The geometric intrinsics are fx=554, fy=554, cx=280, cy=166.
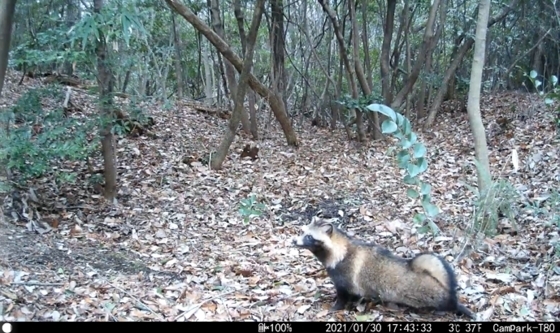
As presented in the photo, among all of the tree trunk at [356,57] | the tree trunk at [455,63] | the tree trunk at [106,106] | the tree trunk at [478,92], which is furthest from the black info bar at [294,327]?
the tree trunk at [455,63]

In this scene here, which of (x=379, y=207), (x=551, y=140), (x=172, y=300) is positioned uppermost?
(x=551, y=140)

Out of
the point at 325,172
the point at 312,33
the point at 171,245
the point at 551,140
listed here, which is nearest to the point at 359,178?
the point at 325,172

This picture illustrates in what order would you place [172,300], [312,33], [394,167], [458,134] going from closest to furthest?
[172,300], [394,167], [458,134], [312,33]

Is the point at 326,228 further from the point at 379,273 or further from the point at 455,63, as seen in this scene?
the point at 455,63

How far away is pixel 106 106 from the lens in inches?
270

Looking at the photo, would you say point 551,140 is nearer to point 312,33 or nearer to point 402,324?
point 402,324

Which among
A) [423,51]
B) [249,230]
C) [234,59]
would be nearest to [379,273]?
[249,230]

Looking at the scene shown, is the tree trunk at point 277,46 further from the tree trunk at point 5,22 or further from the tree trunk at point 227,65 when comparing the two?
the tree trunk at point 5,22

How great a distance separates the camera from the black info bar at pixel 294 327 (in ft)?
13.0

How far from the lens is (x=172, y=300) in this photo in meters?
4.84

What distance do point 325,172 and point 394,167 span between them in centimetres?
124

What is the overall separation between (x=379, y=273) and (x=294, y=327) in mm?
813

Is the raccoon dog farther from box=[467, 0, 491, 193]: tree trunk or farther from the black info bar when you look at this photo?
box=[467, 0, 491, 193]: tree trunk

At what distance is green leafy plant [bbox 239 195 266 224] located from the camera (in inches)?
299
